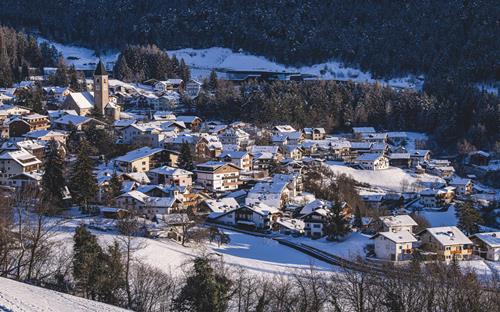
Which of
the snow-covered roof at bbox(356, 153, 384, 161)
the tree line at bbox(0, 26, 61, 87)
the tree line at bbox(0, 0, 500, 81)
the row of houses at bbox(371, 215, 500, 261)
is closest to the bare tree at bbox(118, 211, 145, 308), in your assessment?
the row of houses at bbox(371, 215, 500, 261)

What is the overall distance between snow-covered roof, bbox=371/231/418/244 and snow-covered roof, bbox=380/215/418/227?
1.13m

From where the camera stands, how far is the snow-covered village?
13.8m

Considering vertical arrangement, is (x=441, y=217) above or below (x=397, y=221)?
below

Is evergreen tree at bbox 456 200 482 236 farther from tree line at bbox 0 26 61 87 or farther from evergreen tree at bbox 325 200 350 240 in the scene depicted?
tree line at bbox 0 26 61 87

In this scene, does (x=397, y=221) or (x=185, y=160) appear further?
(x=185, y=160)

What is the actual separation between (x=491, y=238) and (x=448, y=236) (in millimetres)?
1584

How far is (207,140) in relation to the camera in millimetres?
31688

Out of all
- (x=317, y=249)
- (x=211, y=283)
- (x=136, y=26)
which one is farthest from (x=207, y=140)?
(x=136, y=26)

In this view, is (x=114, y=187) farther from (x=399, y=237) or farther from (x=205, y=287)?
(x=205, y=287)

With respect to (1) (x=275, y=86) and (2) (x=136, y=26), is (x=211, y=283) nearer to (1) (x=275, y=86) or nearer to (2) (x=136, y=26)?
(1) (x=275, y=86)

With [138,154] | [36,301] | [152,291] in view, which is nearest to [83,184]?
[138,154]

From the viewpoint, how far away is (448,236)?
829 inches

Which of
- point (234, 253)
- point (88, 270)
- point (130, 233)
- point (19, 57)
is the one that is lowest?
point (234, 253)

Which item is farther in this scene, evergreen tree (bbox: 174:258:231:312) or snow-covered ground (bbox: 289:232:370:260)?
snow-covered ground (bbox: 289:232:370:260)
